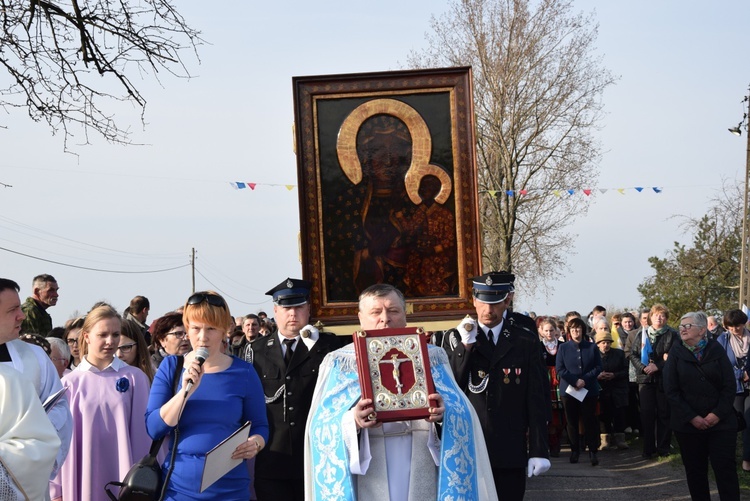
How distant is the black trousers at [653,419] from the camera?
49.2ft

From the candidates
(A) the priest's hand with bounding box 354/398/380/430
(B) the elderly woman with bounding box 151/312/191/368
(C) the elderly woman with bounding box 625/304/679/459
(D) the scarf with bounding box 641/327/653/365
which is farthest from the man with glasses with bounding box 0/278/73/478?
(D) the scarf with bounding box 641/327/653/365

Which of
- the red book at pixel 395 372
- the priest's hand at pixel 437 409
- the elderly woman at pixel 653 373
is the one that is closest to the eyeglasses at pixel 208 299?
the red book at pixel 395 372

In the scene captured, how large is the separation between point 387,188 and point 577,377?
19.2 ft

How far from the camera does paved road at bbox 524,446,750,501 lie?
1198 cm

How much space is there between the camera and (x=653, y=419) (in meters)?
15.1

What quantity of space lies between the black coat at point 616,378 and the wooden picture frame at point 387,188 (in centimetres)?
611

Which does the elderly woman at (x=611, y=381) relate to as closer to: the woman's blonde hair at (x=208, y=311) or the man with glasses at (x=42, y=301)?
the man with glasses at (x=42, y=301)

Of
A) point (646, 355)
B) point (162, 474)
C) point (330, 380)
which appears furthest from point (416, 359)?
point (646, 355)

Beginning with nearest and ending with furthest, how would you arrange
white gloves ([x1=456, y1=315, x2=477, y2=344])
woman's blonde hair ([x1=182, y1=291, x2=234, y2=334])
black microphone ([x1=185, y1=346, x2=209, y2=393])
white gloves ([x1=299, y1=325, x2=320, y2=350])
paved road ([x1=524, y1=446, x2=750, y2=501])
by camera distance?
black microphone ([x1=185, y1=346, x2=209, y2=393]), woman's blonde hair ([x1=182, y1=291, x2=234, y2=334]), white gloves ([x1=456, y1=315, x2=477, y2=344]), white gloves ([x1=299, y1=325, x2=320, y2=350]), paved road ([x1=524, y1=446, x2=750, y2=501])

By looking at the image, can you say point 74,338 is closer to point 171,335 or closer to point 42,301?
point 171,335

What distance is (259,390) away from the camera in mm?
5688

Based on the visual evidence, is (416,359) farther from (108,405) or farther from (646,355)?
(646,355)

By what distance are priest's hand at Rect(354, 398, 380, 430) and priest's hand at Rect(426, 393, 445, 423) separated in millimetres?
277

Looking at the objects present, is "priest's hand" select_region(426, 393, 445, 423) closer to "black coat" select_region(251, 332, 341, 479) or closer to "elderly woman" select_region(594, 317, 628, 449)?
"black coat" select_region(251, 332, 341, 479)
